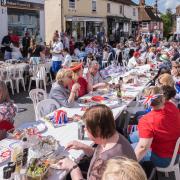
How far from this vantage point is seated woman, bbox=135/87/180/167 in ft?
10.8

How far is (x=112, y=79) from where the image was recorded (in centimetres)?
759

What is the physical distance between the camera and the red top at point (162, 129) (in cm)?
333

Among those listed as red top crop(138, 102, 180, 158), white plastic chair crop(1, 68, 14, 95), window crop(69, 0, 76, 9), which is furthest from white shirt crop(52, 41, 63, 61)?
window crop(69, 0, 76, 9)

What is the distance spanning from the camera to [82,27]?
91.7 feet

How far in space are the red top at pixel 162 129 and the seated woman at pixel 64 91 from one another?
66.2 inches

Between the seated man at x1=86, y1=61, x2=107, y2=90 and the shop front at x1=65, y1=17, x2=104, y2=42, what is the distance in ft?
62.8

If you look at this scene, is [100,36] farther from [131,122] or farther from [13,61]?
[131,122]

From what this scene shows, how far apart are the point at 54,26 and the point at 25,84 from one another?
54.6 feet

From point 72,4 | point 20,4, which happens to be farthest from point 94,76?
point 72,4

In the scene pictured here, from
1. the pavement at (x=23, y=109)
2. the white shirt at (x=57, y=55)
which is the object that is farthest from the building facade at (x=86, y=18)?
the pavement at (x=23, y=109)

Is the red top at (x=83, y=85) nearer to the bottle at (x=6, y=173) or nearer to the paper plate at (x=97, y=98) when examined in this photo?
the paper plate at (x=97, y=98)

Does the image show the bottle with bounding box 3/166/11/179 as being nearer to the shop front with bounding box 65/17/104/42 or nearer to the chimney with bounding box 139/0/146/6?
the shop front with bounding box 65/17/104/42

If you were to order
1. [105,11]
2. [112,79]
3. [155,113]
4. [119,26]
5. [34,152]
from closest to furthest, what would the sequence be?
[34,152], [155,113], [112,79], [105,11], [119,26]

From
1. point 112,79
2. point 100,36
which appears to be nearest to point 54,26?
point 100,36
